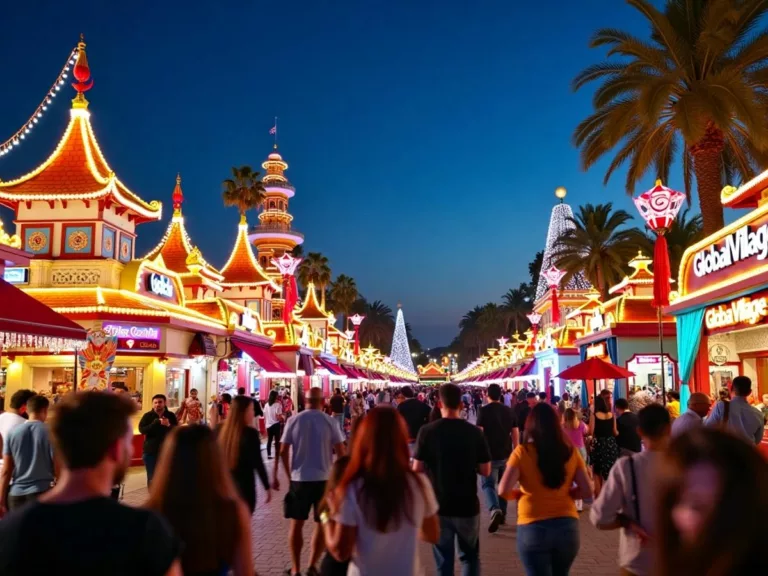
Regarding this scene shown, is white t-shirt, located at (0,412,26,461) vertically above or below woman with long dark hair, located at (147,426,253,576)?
above

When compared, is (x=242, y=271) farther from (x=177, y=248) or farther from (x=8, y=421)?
(x=8, y=421)

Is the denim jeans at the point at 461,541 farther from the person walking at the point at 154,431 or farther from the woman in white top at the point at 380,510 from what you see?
the person walking at the point at 154,431

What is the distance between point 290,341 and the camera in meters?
35.4

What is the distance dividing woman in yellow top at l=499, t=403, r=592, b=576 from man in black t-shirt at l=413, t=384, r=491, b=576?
0.65m

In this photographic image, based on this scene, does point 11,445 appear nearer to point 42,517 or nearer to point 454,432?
point 454,432

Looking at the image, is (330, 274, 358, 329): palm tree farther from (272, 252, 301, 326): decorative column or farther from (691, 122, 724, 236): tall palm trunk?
(691, 122, 724, 236): tall palm trunk

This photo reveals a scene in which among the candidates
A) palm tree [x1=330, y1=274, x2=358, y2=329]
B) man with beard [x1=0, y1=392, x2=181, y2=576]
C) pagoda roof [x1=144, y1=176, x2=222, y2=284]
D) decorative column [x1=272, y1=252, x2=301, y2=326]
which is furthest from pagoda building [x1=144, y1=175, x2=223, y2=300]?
palm tree [x1=330, y1=274, x2=358, y2=329]

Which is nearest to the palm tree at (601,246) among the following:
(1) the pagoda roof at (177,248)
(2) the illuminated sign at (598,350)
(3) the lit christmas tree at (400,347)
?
(2) the illuminated sign at (598,350)

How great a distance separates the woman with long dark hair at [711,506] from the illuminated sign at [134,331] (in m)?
18.9

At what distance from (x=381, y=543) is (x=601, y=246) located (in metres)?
41.2

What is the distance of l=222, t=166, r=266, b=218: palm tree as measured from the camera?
48.1 meters

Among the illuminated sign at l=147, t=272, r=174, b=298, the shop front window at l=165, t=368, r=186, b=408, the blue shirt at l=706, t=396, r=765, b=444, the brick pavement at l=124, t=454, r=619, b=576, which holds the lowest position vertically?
the brick pavement at l=124, t=454, r=619, b=576

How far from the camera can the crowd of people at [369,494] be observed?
208cm

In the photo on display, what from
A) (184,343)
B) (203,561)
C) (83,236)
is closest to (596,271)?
(184,343)
